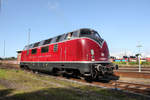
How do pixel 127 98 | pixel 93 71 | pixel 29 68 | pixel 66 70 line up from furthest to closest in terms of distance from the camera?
pixel 29 68, pixel 66 70, pixel 93 71, pixel 127 98

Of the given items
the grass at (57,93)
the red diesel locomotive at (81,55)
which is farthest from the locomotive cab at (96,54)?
the grass at (57,93)

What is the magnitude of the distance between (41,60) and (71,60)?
5836mm

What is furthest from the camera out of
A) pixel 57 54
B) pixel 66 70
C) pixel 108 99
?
pixel 57 54

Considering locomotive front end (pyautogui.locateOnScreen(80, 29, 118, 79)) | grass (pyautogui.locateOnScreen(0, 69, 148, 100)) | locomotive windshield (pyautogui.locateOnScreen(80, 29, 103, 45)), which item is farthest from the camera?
locomotive windshield (pyautogui.locateOnScreen(80, 29, 103, 45))

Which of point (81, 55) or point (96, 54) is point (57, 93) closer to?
point (81, 55)

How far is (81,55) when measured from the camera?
10.2m

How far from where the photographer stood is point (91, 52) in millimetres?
10203

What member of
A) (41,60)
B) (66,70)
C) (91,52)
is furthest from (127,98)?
(41,60)

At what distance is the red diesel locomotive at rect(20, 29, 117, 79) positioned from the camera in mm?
10000

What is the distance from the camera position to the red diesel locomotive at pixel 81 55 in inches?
394

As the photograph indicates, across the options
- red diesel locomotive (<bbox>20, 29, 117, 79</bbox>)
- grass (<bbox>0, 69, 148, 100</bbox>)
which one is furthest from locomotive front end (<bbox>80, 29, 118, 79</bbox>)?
grass (<bbox>0, 69, 148, 100</bbox>)

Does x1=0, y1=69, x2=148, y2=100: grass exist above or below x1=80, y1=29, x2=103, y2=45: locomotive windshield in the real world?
below

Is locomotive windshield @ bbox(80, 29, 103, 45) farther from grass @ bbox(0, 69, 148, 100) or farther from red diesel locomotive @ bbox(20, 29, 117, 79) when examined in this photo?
grass @ bbox(0, 69, 148, 100)

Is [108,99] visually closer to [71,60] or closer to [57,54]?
[71,60]
